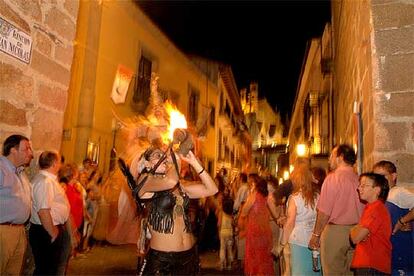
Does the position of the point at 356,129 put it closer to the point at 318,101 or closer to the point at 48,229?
the point at 48,229

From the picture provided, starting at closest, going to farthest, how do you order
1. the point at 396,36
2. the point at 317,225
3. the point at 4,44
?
1. the point at 4,44
2. the point at 396,36
3. the point at 317,225

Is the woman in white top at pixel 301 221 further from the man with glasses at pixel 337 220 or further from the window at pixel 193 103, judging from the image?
the window at pixel 193 103

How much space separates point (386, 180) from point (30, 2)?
3.26m

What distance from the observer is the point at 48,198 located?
13.7 feet

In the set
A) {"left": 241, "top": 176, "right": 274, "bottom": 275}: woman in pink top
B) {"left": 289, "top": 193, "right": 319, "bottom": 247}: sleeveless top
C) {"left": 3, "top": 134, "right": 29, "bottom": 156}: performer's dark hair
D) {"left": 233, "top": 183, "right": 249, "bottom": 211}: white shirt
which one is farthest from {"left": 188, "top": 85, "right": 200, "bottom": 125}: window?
{"left": 3, "top": 134, "right": 29, "bottom": 156}: performer's dark hair

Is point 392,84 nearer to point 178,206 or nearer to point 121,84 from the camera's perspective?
point 178,206

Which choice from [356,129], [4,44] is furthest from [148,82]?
[4,44]

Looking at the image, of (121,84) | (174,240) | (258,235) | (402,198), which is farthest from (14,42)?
(121,84)

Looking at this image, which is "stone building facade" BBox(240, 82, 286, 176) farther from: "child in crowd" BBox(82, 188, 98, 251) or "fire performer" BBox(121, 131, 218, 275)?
"fire performer" BBox(121, 131, 218, 275)

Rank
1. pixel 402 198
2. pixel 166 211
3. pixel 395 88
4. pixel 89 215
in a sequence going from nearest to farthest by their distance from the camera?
pixel 166 211
pixel 402 198
pixel 395 88
pixel 89 215

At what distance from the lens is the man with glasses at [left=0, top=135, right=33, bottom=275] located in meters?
2.95

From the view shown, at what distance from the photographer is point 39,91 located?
3371mm

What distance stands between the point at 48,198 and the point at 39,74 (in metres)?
1.45

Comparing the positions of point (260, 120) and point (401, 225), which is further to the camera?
point (260, 120)
